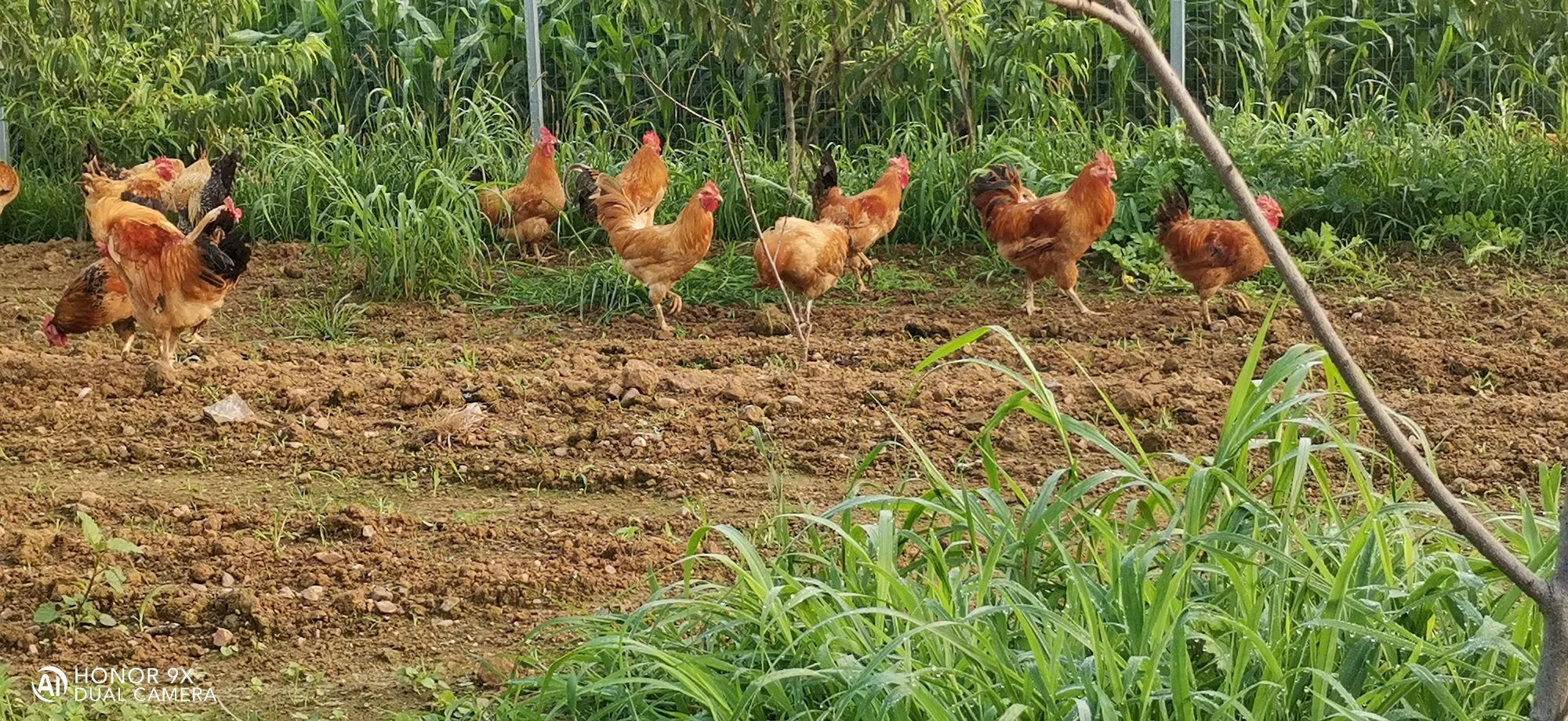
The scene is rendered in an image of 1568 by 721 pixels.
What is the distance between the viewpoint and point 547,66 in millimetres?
11078

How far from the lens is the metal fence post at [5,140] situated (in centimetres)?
984

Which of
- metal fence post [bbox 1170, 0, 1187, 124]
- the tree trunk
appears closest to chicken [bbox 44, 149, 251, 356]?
the tree trunk

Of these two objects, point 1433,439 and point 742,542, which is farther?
point 1433,439

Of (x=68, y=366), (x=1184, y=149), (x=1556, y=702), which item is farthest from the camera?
(x=1184, y=149)

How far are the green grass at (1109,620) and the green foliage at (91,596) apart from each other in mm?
923

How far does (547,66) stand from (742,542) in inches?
341

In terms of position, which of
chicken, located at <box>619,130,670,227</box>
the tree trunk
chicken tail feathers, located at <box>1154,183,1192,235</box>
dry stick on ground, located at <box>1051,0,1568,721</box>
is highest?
dry stick on ground, located at <box>1051,0,1568,721</box>

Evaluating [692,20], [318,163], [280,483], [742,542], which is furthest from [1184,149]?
[742,542]

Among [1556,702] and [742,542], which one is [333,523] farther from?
[1556,702]

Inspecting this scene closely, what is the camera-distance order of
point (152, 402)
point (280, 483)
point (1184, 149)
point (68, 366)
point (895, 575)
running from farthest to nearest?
1. point (1184, 149)
2. point (68, 366)
3. point (152, 402)
4. point (280, 483)
5. point (895, 575)

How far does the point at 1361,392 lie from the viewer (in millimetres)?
1715

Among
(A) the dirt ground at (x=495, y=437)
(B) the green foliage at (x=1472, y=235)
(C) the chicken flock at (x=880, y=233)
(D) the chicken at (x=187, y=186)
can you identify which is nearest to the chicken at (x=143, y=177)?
(D) the chicken at (x=187, y=186)

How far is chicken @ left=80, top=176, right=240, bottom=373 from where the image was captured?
5.88 m

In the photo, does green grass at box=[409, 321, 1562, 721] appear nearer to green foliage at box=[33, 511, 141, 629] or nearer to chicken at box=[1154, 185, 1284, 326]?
green foliage at box=[33, 511, 141, 629]
